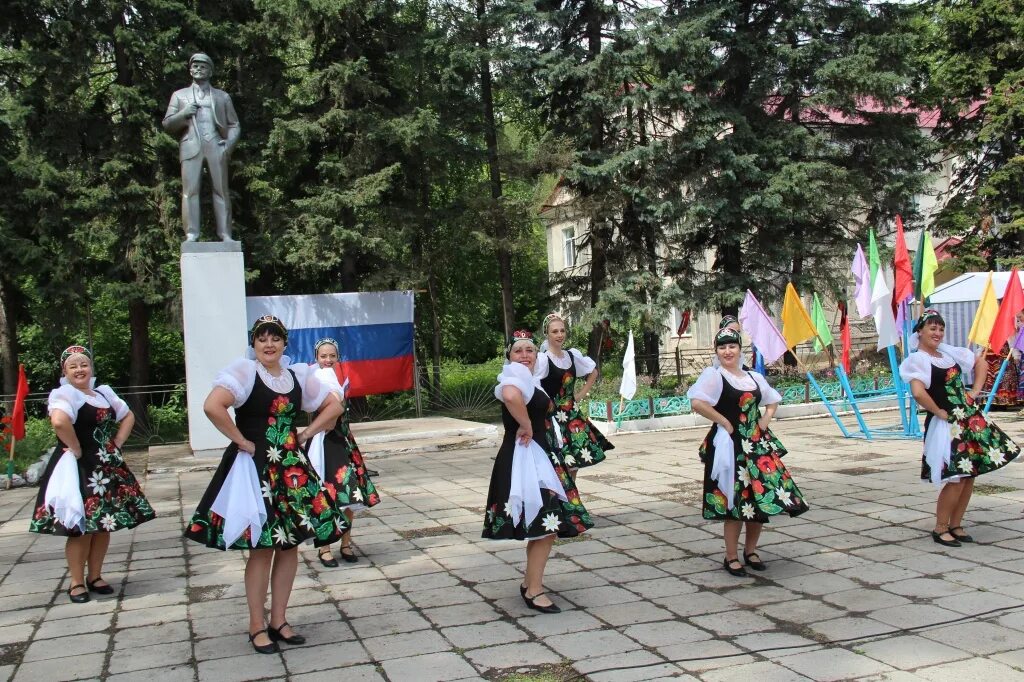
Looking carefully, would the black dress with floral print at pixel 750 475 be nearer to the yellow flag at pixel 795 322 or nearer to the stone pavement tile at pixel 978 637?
the stone pavement tile at pixel 978 637

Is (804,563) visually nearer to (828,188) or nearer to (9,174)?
(828,188)

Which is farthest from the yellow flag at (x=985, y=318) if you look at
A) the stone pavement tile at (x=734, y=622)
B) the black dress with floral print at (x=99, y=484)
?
the black dress with floral print at (x=99, y=484)

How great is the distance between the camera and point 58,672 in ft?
14.2

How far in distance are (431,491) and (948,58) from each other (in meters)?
20.0

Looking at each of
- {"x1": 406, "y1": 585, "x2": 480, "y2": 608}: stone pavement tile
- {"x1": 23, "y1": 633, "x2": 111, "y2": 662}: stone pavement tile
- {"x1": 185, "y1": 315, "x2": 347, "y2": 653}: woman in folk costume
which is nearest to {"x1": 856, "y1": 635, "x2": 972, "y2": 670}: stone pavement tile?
{"x1": 406, "y1": 585, "x2": 480, "y2": 608}: stone pavement tile

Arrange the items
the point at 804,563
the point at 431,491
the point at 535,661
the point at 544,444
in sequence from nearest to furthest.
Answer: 1. the point at 535,661
2. the point at 544,444
3. the point at 804,563
4. the point at 431,491

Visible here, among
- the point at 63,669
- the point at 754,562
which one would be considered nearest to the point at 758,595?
the point at 754,562

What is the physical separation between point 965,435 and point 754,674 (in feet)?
10.3

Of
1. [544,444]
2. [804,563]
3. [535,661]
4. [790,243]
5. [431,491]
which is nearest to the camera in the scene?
[535,661]

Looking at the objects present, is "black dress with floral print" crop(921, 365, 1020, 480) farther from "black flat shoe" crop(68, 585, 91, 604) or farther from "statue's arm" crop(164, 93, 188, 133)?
"statue's arm" crop(164, 93, 188, 133)

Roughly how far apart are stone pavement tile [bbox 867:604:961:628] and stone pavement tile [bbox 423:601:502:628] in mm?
2155

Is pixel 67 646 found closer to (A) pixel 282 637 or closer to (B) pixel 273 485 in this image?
(A) pixel 282 637

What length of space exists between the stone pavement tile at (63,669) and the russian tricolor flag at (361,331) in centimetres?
1200

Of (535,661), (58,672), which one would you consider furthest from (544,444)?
(58,672)
